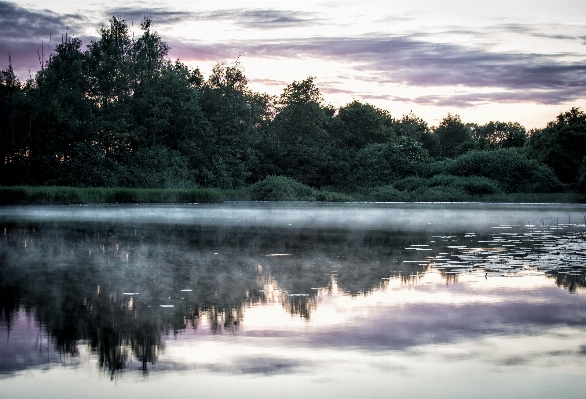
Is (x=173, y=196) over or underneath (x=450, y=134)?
underneath

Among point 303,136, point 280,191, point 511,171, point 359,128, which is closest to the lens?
point 280,191

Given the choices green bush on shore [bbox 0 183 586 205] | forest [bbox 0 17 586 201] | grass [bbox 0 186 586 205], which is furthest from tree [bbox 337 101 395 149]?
grass [bbox 0 186 586 205]

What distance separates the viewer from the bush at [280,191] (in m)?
57.6

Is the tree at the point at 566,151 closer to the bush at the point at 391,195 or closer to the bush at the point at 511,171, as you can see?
the bush at the point at 511,171

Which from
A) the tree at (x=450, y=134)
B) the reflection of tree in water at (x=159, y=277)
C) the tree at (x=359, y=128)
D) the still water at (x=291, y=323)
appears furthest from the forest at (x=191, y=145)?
the still water at (x=291, y=323)

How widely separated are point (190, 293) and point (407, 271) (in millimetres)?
3877

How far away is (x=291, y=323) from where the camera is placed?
7273mm

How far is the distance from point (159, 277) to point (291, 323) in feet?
13.3

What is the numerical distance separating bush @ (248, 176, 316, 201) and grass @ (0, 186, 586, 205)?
0.48m

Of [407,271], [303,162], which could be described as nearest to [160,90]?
[303,162]

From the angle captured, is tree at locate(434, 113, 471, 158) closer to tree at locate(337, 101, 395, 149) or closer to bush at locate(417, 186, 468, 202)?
tree at locate(337, 101, 395, 149)

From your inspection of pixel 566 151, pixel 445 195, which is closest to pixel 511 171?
pixel 445 195

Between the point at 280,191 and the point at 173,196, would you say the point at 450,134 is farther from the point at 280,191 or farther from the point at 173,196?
the point at 173,196

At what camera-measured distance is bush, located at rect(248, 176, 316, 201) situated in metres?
57.6
